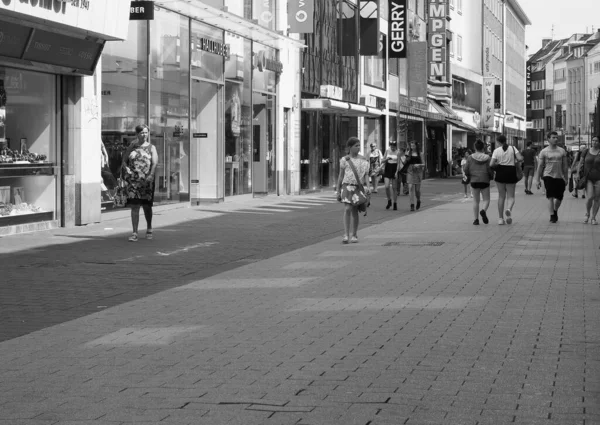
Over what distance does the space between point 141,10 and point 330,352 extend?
1477 centimetres

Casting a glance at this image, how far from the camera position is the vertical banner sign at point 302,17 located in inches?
1336

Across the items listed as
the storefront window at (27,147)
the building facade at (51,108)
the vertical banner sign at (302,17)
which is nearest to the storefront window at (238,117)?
the vertical banner sign at (302,17)

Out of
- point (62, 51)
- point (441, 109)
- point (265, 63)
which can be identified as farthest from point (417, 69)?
point (62, 51)

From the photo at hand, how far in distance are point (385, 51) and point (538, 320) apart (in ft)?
135

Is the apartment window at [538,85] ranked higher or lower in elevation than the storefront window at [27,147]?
higher

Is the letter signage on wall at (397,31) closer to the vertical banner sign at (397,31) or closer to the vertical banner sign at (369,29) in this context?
the vertical banner sign at (397,31)

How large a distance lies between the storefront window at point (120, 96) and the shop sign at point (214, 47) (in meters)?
3.68

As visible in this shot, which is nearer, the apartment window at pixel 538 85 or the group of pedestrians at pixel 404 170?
the group of pedestrians at pixel 404 170

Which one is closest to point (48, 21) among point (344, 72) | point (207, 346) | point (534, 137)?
point (207, 346)

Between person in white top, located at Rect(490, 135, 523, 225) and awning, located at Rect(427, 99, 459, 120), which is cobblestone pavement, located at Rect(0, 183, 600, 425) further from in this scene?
awning, located at Rect(427, 99, 459, 120)

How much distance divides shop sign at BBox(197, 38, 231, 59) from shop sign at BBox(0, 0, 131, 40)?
647 centimetres

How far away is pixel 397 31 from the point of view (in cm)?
4847

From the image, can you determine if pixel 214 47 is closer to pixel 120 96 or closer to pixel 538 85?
pixel 120 96

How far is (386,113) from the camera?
49.3m
